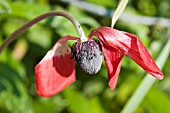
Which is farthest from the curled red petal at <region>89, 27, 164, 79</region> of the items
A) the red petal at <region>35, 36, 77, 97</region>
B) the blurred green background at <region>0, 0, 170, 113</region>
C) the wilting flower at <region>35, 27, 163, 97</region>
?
the blurred green background at <region>0, 0, 170, 113</region>

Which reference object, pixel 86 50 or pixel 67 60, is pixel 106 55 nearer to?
pixel 86 50

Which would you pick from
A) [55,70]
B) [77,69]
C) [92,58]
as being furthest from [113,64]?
[77,69]

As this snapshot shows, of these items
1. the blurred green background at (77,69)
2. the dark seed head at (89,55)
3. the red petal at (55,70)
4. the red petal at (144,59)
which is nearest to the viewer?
the red petal at (144,59)

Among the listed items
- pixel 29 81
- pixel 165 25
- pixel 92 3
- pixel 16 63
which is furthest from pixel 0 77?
pixel 165 25

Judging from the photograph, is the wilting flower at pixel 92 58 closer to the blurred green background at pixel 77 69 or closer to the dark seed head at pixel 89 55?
the dark seed head at pixel 89 55

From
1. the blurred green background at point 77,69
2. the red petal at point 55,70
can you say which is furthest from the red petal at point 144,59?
the blurred green background at point 77,69

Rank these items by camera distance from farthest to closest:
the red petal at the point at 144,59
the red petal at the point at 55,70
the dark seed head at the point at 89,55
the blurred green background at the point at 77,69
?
the blurred green background at the point at 77,69 → the red petal at the point at 55,70 → the dark seed head at the point at 89,55 → the red petal at the point at 144,59

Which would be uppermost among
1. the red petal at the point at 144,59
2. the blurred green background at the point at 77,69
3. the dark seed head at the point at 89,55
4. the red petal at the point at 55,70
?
the red petal at the point at 144,59

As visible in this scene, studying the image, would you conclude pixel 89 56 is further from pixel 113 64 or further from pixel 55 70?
pixel 55 70

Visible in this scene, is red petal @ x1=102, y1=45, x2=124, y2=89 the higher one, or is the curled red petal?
the curled red petal

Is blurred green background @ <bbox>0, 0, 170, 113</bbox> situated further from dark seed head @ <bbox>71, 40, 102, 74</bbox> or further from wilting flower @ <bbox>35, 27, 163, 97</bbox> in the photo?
dark seed head @ <bbox>71, 40, 102, 74</bbox>
